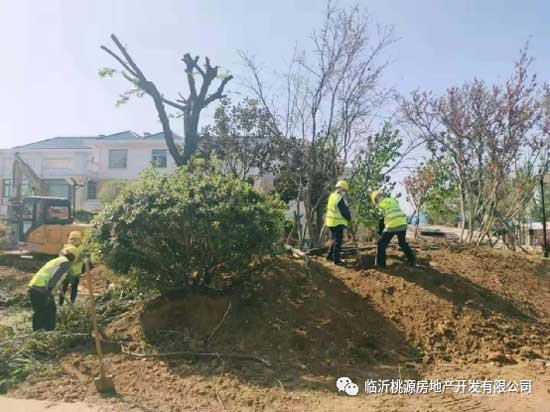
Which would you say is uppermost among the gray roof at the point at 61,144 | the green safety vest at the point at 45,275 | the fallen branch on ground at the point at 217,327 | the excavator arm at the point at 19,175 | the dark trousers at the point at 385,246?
the gray roof at the point at 61,144

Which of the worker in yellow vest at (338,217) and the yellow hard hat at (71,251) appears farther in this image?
the worker in yellow vest at (338,217)

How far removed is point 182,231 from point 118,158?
29.4 m

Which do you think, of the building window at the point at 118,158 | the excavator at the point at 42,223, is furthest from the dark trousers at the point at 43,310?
the building window at the point at 118,158

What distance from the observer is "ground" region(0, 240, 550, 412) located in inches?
197

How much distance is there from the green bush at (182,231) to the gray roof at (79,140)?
25409mm

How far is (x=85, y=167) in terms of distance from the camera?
118ft

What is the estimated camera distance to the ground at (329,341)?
4.99 meters

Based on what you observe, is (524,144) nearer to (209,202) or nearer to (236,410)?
(209,202)

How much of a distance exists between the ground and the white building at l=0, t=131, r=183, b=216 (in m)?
24.5

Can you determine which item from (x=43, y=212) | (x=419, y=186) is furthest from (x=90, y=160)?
(x=419, y=186)

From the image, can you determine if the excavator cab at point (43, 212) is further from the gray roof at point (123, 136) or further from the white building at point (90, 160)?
the gray roof at point (123, 136)

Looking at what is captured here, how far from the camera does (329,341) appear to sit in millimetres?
6250

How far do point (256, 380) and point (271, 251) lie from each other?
2137mm

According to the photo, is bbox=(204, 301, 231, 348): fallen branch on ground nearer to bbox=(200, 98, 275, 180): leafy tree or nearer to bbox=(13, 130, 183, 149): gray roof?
bbox=(200, 98, 275, 180): leafy tree
